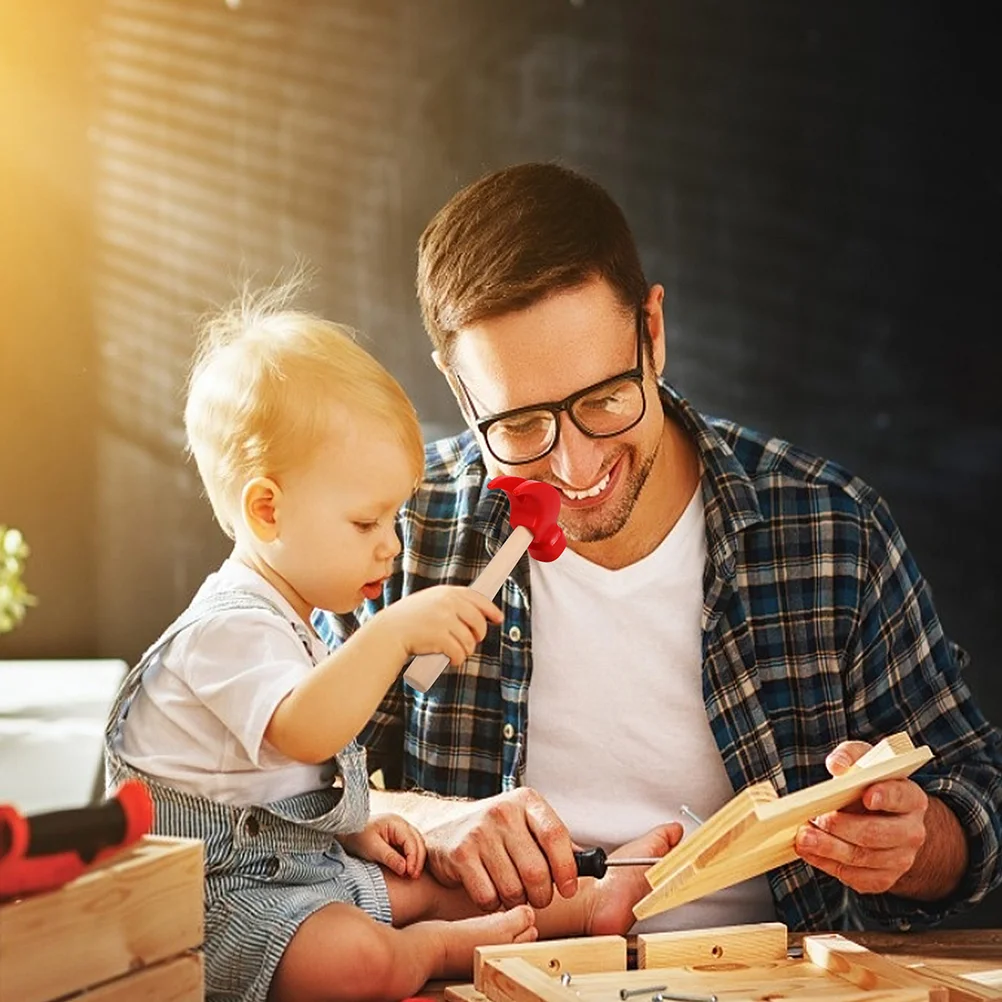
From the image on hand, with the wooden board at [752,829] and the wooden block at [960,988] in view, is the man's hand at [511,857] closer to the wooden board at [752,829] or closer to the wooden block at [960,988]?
the wooden board at [752,829]

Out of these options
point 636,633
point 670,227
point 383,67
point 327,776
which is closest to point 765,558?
point 636,633

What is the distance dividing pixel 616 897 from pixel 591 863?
0.18ft

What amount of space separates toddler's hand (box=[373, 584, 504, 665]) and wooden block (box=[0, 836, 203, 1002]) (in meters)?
0.25

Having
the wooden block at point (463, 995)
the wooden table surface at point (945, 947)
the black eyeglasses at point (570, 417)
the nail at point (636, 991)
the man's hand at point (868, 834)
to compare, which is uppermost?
the black eyeglasses at point (570, 417)

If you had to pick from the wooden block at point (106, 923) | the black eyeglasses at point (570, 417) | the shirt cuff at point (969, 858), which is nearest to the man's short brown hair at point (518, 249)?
the black eyeglasses at point (570, 417)

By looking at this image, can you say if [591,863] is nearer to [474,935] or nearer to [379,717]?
[474,935]

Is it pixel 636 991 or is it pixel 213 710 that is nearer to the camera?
pixel 636 991

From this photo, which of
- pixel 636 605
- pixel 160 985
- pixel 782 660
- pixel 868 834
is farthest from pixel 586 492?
pixel 160 985

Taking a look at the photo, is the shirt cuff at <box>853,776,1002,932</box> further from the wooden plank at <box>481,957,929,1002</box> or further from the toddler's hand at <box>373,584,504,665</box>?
the toddler's hand at <box>373,584,504,665</box>

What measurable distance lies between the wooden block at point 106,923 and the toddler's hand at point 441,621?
0.25m

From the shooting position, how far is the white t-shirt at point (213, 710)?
117cm

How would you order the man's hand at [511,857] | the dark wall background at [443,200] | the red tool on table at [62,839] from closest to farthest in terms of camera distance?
the red tool on table at [62,839]
the man's hand at [511,857]
the dark wall background at [443,200]

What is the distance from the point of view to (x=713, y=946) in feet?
3.71

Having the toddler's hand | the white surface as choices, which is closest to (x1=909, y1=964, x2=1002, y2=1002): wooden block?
the toddler's hand
